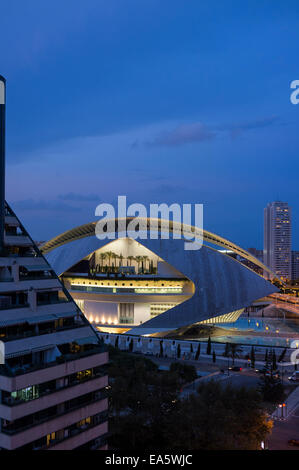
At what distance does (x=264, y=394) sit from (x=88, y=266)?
36.7 meters

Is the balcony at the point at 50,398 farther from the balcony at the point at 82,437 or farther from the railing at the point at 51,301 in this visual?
the railing at the point at 51,301

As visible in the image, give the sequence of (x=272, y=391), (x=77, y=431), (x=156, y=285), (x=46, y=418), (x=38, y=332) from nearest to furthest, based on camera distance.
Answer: (x=46, y=418) → (x=77, y=431) → (x=38, y=332) → (x=272, y=391) → (x=156, y=285)

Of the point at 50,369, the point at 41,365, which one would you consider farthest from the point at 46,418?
the point at 41,365

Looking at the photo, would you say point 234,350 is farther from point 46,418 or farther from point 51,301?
point 46,418

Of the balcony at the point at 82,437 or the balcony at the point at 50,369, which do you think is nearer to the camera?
the balcony at the point at 50,369

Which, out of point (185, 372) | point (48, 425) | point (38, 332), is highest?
point (38, 332)

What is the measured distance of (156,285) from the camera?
194 feet

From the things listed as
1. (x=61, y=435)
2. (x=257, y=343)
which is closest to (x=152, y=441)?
(x=61, y=435)

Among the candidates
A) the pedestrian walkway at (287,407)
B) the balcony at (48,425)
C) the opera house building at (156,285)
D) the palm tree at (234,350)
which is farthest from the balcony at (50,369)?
the opera house building at (156,285)

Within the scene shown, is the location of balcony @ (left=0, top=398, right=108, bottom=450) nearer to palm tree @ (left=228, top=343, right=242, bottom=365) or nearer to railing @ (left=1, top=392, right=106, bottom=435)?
railing @ (left=1, top=392, right=106, bottom=435)

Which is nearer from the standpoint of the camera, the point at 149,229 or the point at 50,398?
the point at 50,398

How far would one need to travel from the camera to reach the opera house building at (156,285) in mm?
56594

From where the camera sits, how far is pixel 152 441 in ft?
85.6

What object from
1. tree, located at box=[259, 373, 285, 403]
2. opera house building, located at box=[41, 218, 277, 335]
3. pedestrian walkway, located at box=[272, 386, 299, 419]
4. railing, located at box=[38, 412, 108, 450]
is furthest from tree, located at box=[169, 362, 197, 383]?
opera house building, located at box=[41, 218, 277, 335]
